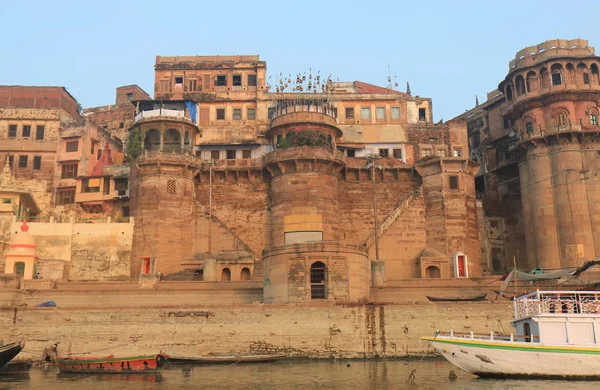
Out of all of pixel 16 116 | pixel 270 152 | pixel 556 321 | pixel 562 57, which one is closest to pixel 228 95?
pixel 270 152

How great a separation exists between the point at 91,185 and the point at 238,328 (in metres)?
25.4

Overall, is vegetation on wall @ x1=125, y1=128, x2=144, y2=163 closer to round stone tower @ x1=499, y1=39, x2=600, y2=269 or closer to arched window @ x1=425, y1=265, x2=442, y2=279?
arched window @ x1=425, y1=265, x2=442, y2=279

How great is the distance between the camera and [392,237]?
48.1 meters

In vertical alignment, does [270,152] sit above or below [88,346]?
above

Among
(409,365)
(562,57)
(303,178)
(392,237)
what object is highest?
(562,57)

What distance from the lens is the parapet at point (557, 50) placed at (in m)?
49.2

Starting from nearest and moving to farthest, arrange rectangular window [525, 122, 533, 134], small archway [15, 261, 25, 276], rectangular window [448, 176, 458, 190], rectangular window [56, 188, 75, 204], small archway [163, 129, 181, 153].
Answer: small archway [15, 261, 25, 276] → rectangular window [448, 176, 458, 190] → rectangular window [525, 122, 533, 134] → small archway [163, 129, 181, 153] → rectangular window [56, 188, 75, 204]

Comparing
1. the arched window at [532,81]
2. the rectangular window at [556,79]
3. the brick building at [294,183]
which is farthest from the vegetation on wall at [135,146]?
the rectangular window at [556,79]

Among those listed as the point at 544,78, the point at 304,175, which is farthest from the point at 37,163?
the point at 544,78

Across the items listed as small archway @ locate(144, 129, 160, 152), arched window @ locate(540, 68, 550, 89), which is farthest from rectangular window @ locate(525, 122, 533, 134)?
small archway @ locate(144, 129, 160, 152)

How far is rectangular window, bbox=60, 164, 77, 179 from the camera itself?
2119 inches

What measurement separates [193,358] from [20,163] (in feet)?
103

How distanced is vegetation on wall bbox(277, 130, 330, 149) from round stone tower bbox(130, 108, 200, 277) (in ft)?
21.7

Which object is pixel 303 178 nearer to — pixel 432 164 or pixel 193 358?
pixel 432 164
